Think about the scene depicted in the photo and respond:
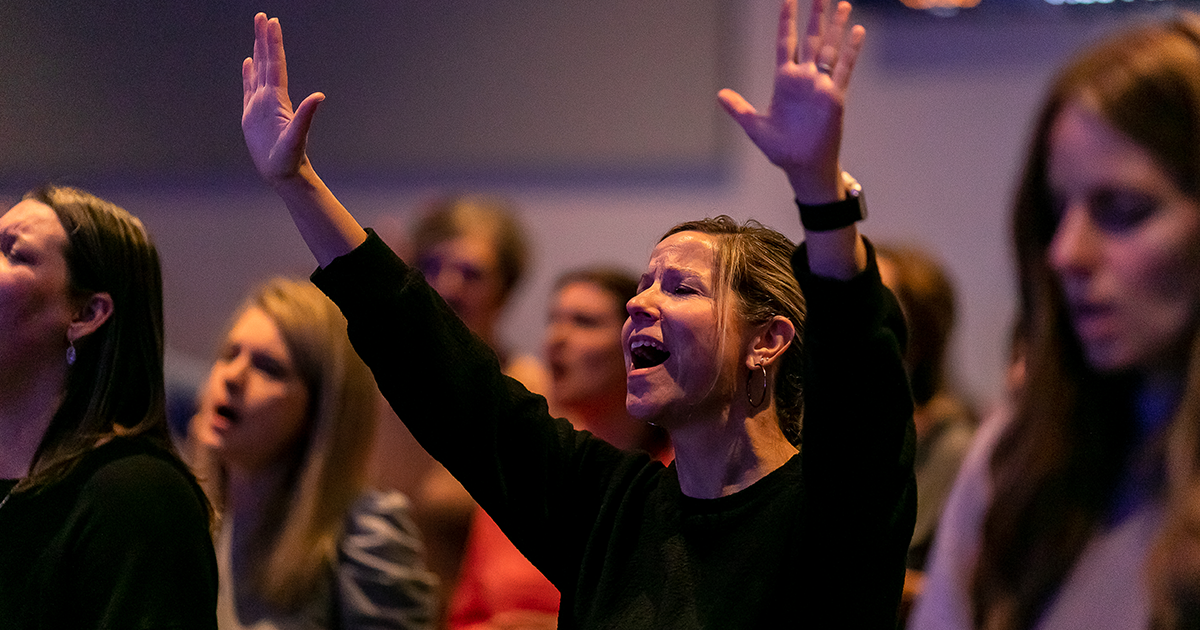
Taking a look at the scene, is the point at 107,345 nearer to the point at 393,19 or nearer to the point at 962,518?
the point at 962,518

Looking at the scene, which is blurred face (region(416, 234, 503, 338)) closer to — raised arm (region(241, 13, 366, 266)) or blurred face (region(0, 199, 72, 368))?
blurred face (region(0, 199, 72, 368))

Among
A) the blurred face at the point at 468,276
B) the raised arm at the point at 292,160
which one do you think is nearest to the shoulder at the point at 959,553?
the raised arm at the point at 292,160

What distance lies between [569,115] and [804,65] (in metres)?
2.96

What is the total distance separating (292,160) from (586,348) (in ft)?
4.50

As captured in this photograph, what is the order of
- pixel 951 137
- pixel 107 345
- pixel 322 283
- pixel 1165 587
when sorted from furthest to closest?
pixel 951 137, pixel 107 345, pixel 322 283, pixel 1165 587

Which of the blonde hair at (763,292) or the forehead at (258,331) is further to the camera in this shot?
the forehead at (258,331)

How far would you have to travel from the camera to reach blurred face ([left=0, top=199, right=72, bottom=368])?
180 centimetres

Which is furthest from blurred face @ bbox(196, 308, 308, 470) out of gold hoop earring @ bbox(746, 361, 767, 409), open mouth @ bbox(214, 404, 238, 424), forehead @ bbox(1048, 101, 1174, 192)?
forehead @ bbox(1048, 101, 1174, 192)

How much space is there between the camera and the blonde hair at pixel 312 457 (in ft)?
7.29

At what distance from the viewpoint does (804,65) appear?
1.15 m

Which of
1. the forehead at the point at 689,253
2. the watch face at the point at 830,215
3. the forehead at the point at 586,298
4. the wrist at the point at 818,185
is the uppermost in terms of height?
the wrist at the point at 818,185

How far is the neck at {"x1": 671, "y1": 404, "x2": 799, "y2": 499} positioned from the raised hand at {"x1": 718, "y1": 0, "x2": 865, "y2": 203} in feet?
1.50

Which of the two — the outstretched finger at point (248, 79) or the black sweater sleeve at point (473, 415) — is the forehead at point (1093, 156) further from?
the outstretched finger at point (248, 79)

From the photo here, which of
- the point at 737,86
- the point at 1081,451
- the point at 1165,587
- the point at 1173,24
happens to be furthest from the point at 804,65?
the point at 737,86
